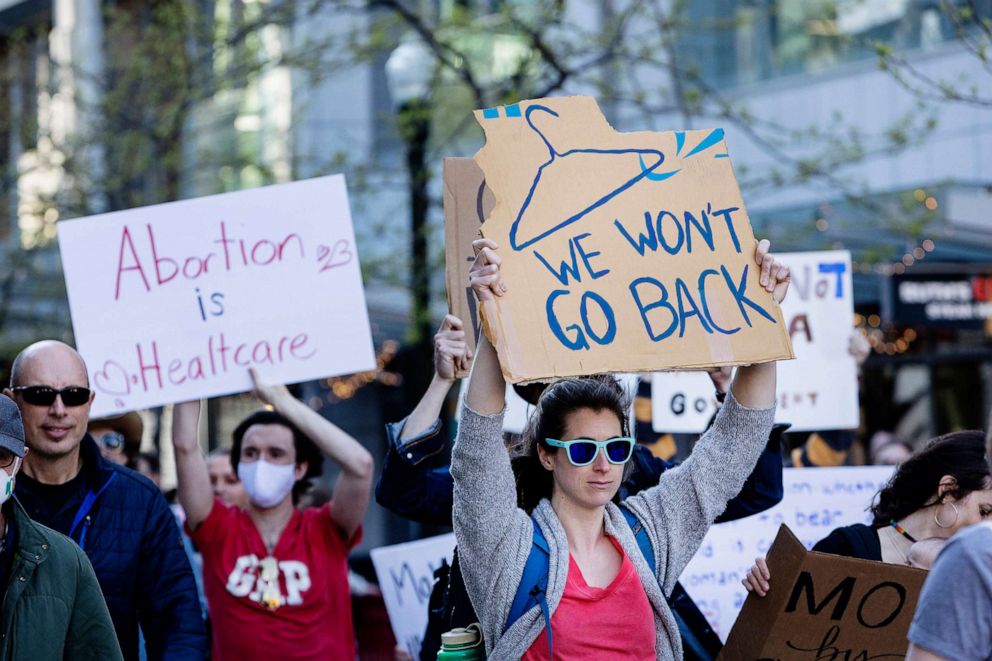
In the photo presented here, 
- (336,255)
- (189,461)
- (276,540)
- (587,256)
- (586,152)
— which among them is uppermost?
(586,152)

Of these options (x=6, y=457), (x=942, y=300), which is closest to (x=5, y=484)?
(x=6, y=457)

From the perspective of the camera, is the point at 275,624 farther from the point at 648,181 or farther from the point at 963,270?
the point at 963,270

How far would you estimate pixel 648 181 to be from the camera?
3928mm

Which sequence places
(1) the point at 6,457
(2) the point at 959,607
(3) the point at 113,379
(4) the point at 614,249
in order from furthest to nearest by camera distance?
(3) the point at 113,379 → (4) the point at 614,249 → (1) the point at 6,457 → (2) the point at 959,607

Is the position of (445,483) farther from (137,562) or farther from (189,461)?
(189,461)

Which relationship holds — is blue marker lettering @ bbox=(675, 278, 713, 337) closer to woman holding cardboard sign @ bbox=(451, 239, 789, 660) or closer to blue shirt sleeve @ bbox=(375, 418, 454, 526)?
woman holding cardboard sign @ bbox=(451, 239, 789, 660)

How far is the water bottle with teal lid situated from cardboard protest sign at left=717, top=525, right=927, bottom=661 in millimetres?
715

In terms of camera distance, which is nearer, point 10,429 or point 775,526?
point 10,429

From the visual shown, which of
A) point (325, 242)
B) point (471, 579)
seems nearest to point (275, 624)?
point (325, 242)

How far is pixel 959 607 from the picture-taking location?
106 inches

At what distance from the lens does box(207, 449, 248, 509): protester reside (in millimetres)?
7148

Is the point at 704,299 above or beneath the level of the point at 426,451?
above

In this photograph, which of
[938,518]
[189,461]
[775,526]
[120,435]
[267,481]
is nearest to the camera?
[938,518]

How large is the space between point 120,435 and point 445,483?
2.52 m
